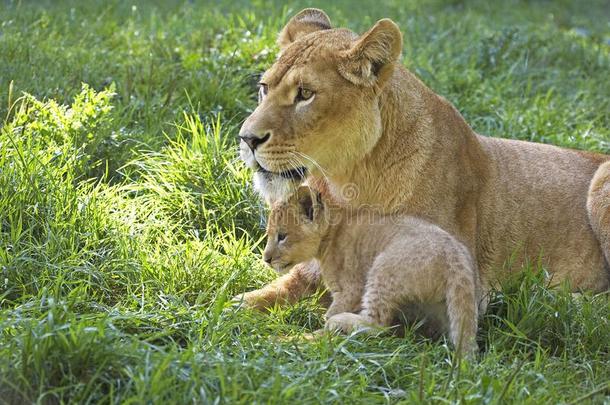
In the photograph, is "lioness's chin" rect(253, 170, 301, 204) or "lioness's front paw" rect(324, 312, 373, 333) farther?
"lioness's chin" rect(253, 170, 301, 204)

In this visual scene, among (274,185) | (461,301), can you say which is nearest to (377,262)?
(461,301)

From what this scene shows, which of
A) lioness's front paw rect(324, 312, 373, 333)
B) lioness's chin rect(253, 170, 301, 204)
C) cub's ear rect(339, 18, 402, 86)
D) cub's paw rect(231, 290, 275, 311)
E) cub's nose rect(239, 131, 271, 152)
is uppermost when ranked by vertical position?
cub's ear rect(339, 18, 402, 86)

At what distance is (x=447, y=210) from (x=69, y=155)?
7.16ft

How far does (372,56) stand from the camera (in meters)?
4.89

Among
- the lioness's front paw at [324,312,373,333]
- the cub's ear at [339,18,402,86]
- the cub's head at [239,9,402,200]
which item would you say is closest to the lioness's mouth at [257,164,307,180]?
the cub's head at [239,9,402,200]

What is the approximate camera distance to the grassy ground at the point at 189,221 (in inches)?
150

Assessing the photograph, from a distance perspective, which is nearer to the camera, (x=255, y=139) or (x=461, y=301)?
(x=461, y=301)

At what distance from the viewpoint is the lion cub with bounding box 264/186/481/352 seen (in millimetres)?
4527

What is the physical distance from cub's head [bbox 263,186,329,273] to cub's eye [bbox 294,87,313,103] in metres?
0.44

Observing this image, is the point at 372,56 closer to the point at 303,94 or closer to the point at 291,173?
the point at 303,94

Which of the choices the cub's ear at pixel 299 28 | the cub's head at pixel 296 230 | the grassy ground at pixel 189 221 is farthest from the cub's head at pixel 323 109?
the grassy ground at pixel 189 221

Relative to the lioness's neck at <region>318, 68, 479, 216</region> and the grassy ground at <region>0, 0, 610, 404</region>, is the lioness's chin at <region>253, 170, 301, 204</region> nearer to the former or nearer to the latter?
the lioness's neck at <region>318, 68, 479, 216</region>

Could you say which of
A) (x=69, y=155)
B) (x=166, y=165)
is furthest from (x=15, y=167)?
(x=166, y=165)

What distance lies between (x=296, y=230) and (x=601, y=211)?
1.75m
